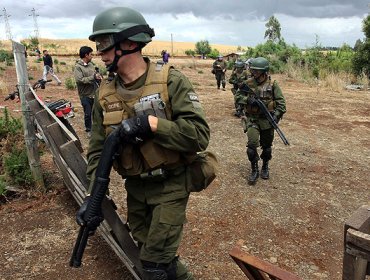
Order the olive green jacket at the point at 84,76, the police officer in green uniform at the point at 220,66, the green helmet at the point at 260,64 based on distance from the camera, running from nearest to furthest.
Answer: the green helmet at the point at 260,64 → the olive green jacket at the point at 84,76 → the police officer in green uniform at the point at 220,66

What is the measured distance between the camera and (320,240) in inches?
157

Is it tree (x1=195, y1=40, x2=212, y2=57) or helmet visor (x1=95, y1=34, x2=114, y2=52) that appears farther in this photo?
tree (x1=195, y1=40, x2=212, y2=57)

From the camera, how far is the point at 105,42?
7.20 feet

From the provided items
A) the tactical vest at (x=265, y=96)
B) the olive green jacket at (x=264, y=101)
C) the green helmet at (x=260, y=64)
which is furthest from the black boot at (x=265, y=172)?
the green helmet at (x=260, y=64)

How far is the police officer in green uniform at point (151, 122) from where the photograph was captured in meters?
2.13

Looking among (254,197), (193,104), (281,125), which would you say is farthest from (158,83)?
(281,125)

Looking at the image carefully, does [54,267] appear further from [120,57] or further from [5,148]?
[5,148]

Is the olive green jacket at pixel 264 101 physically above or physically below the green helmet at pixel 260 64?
below

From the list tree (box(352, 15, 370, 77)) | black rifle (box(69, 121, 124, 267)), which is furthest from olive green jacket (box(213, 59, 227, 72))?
black rifle (box(69, 121, 124, 267))

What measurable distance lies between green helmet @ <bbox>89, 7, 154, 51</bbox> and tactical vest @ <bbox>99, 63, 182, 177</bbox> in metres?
0.23

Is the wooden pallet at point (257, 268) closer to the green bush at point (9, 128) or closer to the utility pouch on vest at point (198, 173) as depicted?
the utility pouch on vest at point (198, 173)

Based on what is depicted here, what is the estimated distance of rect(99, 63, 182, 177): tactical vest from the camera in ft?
7.15

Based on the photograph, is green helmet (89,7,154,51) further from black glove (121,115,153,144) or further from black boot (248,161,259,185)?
black boot (248,161,259,185)

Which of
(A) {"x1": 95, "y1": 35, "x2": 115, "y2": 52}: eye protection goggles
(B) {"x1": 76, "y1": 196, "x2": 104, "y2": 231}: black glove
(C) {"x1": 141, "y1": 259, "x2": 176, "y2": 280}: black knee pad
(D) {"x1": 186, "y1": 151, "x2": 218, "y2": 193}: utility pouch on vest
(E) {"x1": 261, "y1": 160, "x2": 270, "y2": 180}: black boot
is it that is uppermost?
(A) {"x1": 95, "y1": 35, "x2": 115, "y2": 52}: eye protection goggles
